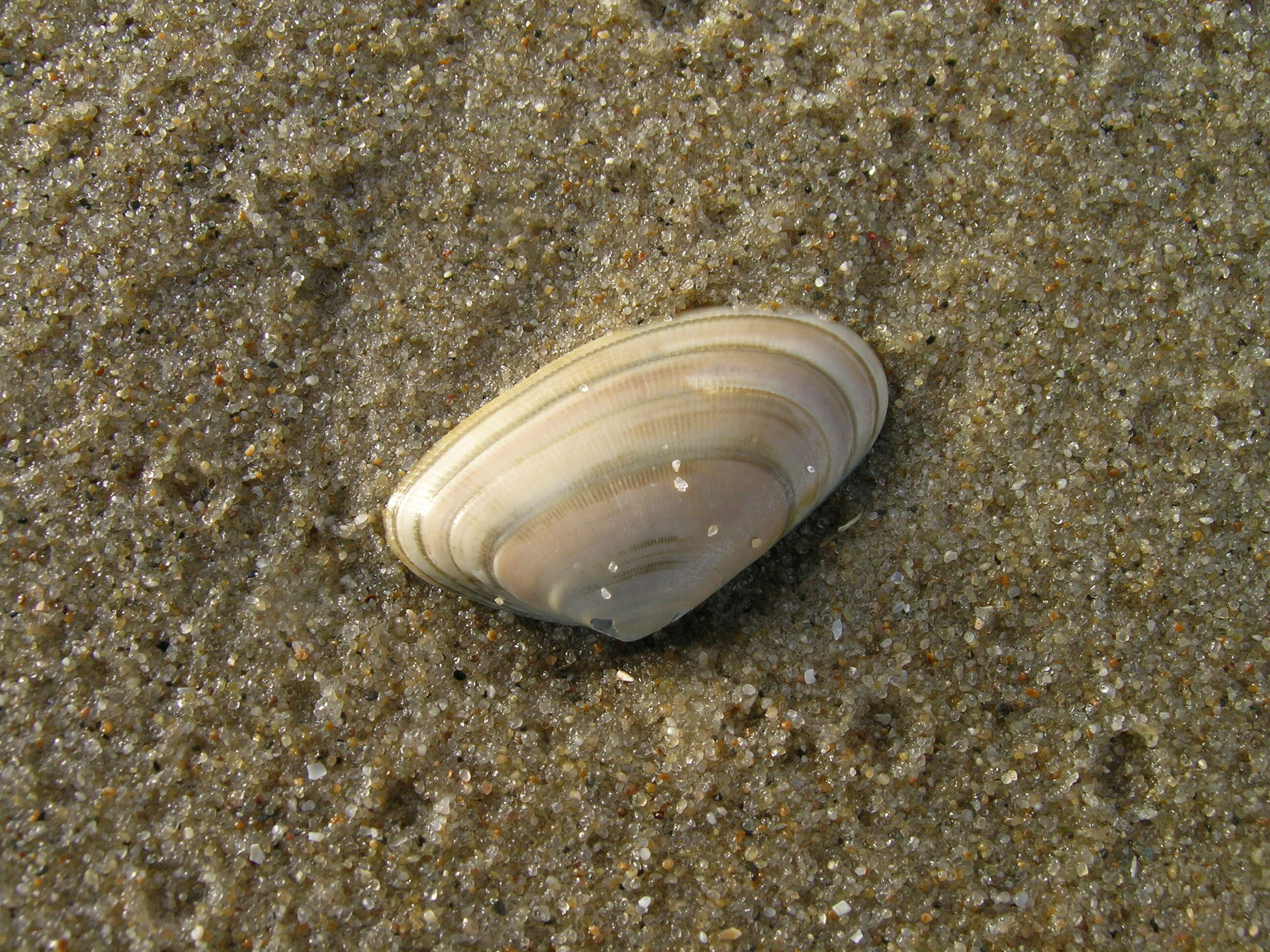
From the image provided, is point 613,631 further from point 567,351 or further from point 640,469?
point 567,351

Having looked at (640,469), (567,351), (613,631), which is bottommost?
(613,631)

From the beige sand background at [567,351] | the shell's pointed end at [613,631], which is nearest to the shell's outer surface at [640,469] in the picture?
the shell's pointed end at [613,631]

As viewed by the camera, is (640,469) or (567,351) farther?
(567,351)

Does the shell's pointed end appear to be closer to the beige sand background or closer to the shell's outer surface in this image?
the shell's outer surface

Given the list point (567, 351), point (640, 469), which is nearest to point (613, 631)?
point (640, 469)

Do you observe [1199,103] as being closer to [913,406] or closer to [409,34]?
[913,406]

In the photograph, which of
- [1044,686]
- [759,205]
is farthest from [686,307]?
[1044,686]
